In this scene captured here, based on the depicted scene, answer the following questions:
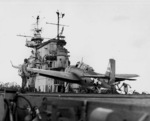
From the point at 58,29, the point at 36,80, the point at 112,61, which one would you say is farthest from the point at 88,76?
the point at 58,29

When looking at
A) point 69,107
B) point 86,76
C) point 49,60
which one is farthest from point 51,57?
point 69,107

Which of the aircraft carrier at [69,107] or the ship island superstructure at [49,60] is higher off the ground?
the ship island superstructure at [49,60]

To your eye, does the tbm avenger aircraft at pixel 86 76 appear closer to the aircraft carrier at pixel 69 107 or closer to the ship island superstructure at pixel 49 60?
the ship island superstructure at pixel 49 60

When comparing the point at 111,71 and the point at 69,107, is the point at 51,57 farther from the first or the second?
the point at 69,107

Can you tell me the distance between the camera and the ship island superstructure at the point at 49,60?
27.8 meters

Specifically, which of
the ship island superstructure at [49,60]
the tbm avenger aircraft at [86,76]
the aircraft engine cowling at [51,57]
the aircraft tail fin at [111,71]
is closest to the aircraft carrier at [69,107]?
the tbm avenger aircraft at [86,76]

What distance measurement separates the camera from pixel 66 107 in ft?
8.58

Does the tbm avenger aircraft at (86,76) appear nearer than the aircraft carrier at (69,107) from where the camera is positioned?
No

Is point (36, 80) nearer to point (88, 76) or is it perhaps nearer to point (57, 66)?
point (57, 66)

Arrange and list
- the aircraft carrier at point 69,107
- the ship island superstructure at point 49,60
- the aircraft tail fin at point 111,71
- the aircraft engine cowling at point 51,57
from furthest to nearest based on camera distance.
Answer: the aircraft engine cowling at point 51,57
the ship island superstructure at point 49,60
the aircraft tail fin at point 111,71
the aircraft carrier at point 69,107

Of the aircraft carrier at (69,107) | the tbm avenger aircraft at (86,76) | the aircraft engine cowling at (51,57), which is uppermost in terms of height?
the aircraft engine cowling at (51,57)

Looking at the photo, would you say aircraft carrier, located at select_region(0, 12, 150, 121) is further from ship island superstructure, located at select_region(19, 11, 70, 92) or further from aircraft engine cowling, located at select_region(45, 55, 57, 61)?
aircraft engine cowling, located at select_region(45, 55, 57, 61)

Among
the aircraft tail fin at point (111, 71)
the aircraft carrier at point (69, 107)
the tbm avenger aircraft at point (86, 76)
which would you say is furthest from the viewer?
the aircraft tail fin at point (111, 71)

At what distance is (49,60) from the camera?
97.4 feet
